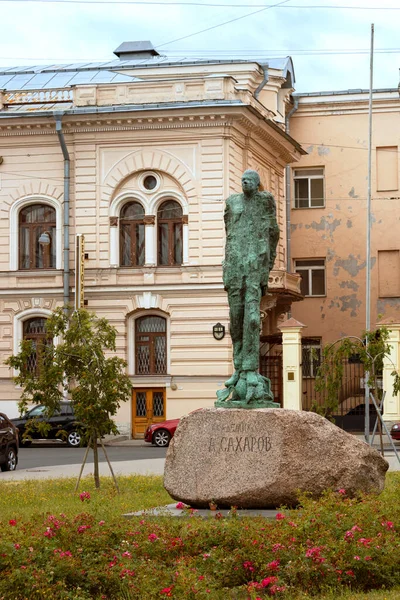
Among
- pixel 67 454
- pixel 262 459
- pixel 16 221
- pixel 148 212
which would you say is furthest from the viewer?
pixel 16 221

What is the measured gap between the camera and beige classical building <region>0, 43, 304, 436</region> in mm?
35969

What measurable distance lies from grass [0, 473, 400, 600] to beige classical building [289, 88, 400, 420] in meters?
35.2

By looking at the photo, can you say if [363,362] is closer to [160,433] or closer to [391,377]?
[160,433]

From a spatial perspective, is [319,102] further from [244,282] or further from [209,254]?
[244,282]

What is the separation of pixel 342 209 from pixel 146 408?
1372 centimetres

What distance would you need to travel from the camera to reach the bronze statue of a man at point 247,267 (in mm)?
13891

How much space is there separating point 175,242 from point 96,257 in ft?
8.04

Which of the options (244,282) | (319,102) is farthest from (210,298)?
(244,282)

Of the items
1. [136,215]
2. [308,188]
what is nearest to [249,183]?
[136,215]

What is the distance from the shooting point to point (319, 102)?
46250 millimetres

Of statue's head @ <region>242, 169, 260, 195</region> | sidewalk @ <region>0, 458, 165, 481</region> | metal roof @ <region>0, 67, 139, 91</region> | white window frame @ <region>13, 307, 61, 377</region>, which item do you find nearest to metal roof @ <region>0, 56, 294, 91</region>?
metal roof @ <region>0, 67, 139, 91</region>

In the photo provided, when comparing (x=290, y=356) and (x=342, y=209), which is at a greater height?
(x=342, y=209)

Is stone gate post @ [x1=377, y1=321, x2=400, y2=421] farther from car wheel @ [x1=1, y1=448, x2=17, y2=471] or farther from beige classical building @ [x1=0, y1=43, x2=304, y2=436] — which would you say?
car wheel @ [x1=1, y1=448, x2=17, y2=471]

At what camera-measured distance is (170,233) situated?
37.0 m
